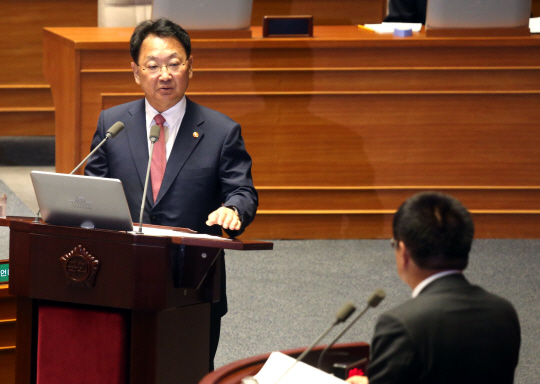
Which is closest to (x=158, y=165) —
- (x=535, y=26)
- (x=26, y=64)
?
(x=535, y=26)

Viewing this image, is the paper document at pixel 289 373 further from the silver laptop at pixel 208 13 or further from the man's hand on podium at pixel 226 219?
the silver laptop at pixel 208 13

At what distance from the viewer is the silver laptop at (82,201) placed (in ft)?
6.30

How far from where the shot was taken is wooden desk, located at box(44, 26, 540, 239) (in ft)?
16.0

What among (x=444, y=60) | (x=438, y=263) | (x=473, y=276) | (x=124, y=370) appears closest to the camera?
(x=438, y=263)

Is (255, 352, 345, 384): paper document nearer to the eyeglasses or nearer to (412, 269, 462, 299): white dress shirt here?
(412, 269, 462, 299): white dress shirt

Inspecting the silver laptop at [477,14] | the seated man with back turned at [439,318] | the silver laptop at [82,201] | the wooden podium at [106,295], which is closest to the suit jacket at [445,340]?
the seated man with back turned at [439,318]

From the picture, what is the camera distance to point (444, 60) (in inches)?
195

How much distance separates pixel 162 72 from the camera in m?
2.48

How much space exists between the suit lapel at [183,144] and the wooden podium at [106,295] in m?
0.39

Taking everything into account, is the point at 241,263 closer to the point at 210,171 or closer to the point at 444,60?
the point at 444,60

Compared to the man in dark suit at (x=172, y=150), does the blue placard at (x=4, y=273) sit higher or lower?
lower

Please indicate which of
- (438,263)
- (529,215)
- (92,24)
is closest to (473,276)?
(529,215)

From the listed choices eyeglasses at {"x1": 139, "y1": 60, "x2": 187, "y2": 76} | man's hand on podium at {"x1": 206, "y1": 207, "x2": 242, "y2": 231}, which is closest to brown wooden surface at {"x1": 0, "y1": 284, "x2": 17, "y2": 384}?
eyeglasses at {"x1": 139, "y1": 60, "x2": 187, "y2": 76}

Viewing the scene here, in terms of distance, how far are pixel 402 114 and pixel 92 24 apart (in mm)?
3244
